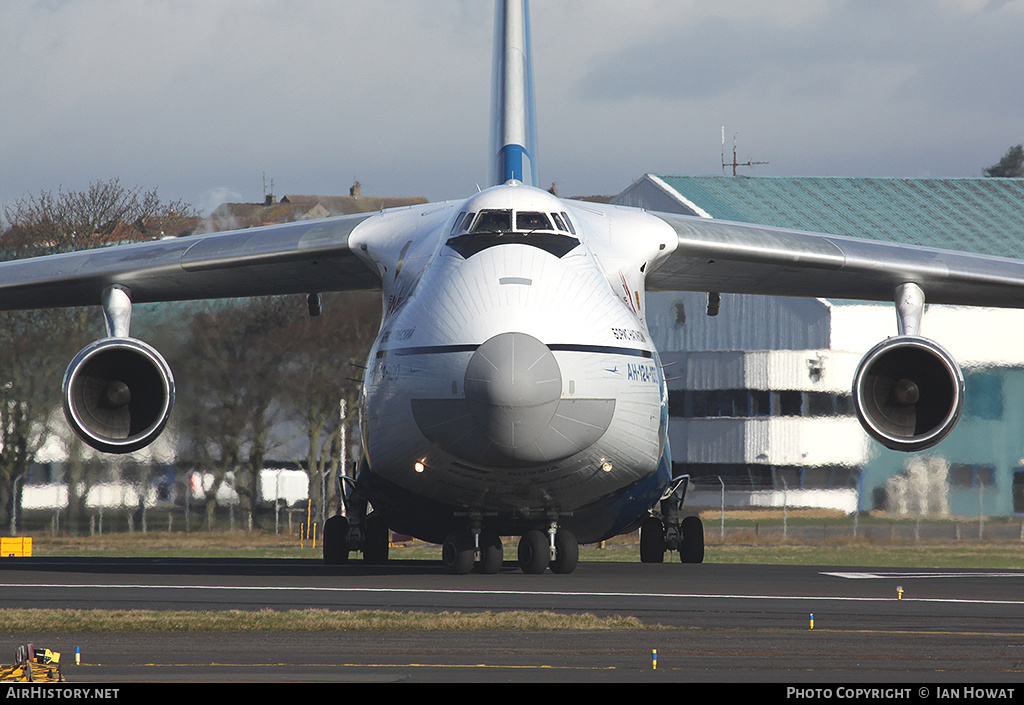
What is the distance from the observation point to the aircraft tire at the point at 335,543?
16.4 meters

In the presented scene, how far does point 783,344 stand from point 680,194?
273 inches

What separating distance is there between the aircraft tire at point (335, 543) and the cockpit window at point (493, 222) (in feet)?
15.0

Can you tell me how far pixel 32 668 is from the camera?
6656 millimetres

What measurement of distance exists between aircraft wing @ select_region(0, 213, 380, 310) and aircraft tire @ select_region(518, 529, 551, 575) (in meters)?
4.08

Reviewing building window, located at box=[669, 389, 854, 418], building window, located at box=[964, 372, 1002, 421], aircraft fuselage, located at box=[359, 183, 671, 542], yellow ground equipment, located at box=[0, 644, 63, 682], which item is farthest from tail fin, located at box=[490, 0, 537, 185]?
building window, located at box=[669, 389, 854, 418]

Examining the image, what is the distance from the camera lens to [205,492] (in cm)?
2502

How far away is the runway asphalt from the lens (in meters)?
7.21

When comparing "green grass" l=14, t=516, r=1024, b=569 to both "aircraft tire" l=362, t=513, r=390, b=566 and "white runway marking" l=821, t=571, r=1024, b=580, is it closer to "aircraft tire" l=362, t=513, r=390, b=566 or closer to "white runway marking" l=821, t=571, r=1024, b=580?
"white runway marking" l=821, t=571, r=1024, b=580

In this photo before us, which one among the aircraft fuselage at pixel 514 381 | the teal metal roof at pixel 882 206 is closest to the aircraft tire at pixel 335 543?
the aircraft fuselage at pixel 514 381

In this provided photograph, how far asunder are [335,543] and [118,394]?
3160 mm

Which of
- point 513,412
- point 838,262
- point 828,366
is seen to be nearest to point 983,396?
point 828,366

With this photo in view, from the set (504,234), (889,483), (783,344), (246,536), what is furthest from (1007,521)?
(504,234)

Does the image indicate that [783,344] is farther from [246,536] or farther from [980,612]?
[980,612]

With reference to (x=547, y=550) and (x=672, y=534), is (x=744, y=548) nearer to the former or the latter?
(x=672, y=534)
